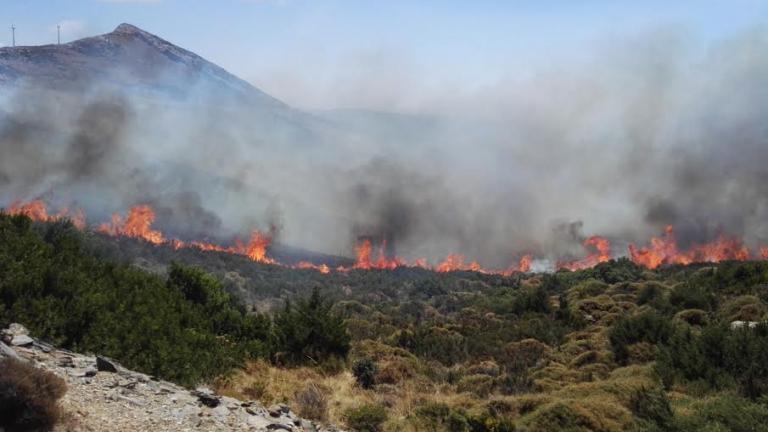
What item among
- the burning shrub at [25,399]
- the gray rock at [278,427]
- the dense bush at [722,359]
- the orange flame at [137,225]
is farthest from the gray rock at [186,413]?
the orange flame at [137,225]

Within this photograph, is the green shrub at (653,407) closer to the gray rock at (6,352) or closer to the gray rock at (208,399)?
the gray rock at (208,399)

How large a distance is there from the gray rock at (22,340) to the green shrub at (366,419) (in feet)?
17.5

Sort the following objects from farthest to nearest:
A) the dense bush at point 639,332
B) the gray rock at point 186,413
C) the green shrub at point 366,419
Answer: the dense bush at point 639,332 → the green shrub at point 366,419 → the gray rock at point 186,413

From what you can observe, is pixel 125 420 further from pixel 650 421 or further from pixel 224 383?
pixel 650 421

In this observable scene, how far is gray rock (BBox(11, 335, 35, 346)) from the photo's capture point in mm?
8759

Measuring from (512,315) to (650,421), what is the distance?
2096 cm

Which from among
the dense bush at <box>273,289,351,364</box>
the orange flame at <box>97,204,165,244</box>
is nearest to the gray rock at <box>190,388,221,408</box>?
the dense bush at <box>273,289,351,364</box>

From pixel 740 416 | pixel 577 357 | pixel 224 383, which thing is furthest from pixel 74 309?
pixel 577 357

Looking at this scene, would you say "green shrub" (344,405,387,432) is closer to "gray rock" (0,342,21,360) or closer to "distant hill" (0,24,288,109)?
"gray rock" (0,342,21,360)

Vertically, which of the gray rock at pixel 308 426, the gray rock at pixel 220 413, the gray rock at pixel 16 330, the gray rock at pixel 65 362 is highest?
the gray rock at pixel 16 330

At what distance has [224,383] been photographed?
11641 mm

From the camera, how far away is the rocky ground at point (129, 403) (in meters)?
7.25

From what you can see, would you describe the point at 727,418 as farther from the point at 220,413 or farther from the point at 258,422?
Result: the point at 220,413

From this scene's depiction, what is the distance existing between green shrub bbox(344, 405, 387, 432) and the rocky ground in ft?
3.21
